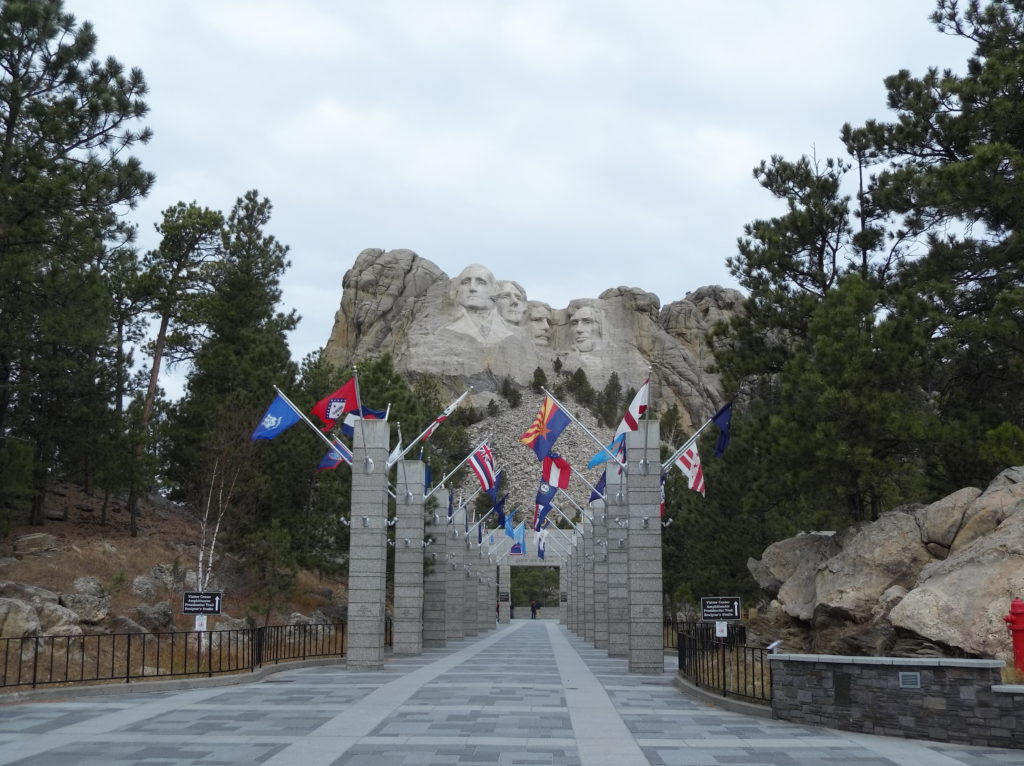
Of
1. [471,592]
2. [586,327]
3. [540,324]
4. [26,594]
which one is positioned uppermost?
[540,324]

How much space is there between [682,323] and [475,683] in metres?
122

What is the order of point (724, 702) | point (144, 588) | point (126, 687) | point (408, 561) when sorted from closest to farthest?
point (724, 702) → point (126, 687) → point (408, 561) → point (144, 588)

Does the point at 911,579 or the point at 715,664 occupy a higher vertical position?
the point at 911,579

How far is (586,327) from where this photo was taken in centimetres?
13662

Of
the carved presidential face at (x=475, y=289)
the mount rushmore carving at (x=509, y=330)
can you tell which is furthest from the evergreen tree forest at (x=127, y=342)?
the carved presidential face at (x=475, y=289)

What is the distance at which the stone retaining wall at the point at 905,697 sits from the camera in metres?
10.4

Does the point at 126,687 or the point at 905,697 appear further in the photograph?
the point at 126,687

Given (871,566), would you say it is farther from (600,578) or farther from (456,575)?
(456,575)

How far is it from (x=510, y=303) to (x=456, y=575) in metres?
96.1

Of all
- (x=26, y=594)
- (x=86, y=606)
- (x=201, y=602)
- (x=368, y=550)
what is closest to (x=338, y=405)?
(x=368, y=550)

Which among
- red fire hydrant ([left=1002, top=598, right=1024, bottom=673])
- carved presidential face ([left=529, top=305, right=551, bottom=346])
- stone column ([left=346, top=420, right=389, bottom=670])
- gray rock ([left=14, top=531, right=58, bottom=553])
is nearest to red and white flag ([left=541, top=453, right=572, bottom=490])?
stone column ([left=346, top=420, right=389, bottom=670])

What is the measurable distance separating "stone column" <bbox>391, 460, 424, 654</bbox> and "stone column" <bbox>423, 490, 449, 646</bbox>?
4.40 m

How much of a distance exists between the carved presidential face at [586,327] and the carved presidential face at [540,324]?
12.4ft

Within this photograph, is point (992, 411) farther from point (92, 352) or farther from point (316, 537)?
point (92, 352)
